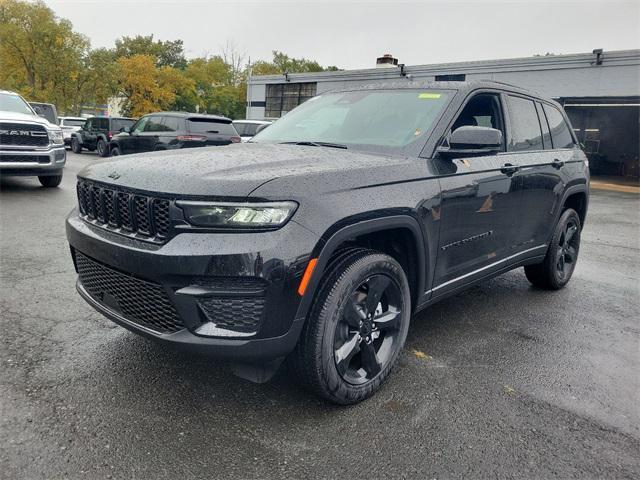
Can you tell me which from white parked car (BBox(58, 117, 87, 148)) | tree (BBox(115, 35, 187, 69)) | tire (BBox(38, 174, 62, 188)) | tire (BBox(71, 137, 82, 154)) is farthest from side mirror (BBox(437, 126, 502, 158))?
tree (BBox(115, 35, 187, 69))

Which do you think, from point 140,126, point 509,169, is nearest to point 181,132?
point 140,126

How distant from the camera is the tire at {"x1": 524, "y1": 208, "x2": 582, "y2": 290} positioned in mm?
4770

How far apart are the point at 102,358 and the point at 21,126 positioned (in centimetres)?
770

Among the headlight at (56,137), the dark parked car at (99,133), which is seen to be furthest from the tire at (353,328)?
the dark parked car at (99,133)

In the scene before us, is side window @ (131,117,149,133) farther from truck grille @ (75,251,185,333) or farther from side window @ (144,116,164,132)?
truck grille @ (75,251,185,333)

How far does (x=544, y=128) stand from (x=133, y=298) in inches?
150

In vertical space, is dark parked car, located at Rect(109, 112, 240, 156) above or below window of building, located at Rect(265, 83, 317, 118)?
below

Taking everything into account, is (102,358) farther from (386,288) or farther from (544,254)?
(544,254)

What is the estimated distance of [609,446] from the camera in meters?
2.47

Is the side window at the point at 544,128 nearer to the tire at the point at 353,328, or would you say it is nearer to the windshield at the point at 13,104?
the tire at the point at 353,328

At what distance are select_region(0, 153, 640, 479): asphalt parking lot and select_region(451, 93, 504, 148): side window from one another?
1.57m

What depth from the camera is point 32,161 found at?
931cm

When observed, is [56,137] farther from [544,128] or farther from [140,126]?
[544,128]

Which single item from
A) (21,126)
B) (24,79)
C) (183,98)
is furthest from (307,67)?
(21,126)
